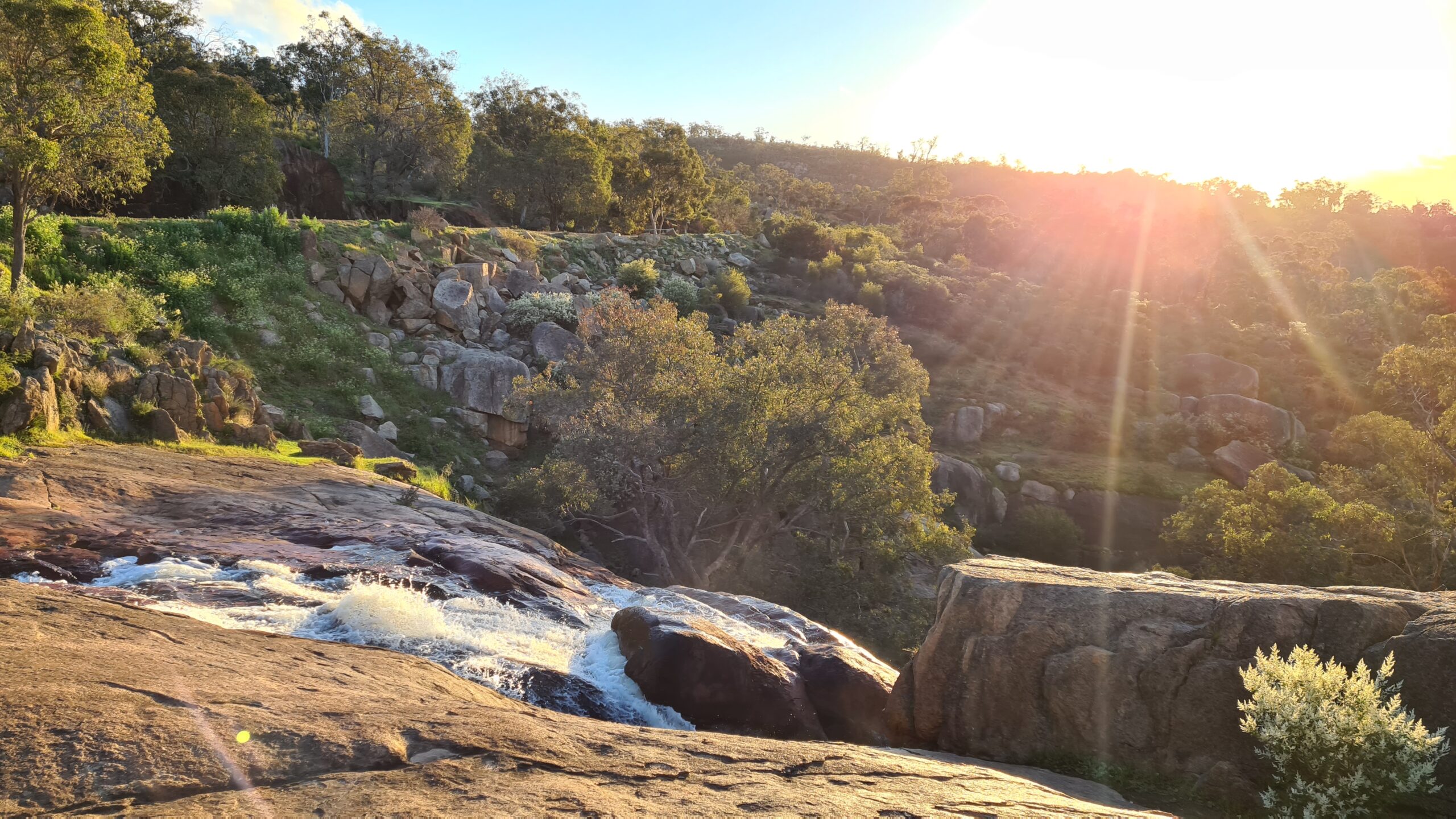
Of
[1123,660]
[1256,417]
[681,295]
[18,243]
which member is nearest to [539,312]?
[681,295]

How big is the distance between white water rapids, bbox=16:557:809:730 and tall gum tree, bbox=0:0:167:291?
13.5 meters

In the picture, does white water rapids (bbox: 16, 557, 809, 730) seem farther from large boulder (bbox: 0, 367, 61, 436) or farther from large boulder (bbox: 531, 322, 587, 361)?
large boulder (bbox: 531, 322, 587, 361)

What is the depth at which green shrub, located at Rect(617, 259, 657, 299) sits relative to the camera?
1826 inches

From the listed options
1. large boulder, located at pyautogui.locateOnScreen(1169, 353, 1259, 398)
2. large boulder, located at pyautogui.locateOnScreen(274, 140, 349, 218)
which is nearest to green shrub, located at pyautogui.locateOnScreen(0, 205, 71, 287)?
large boulder, located at pyautogui.locateOnScreen(274, 140, 349, 218)

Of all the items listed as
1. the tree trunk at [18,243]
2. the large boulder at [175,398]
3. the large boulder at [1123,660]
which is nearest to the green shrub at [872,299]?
the large boulder at [175,398]

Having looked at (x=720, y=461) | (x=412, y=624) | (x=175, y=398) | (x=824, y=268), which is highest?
(x=824, y=268)

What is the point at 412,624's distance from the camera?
10.5 metres

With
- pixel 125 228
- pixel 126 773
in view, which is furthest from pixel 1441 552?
pixel 125 228

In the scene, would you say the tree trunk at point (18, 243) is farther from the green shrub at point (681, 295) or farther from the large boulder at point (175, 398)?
the green shrub at point (681, 295)

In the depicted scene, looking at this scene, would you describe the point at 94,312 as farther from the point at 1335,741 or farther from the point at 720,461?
the point at 1335,741

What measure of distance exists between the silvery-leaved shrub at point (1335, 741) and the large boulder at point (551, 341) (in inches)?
1164

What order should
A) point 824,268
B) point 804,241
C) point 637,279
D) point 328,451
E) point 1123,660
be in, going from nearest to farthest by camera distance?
point 1123,660, point 328,451, point 637,279, point 824,268, point 804,241

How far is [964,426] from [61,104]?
4282cm

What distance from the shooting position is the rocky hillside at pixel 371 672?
16.1ft
